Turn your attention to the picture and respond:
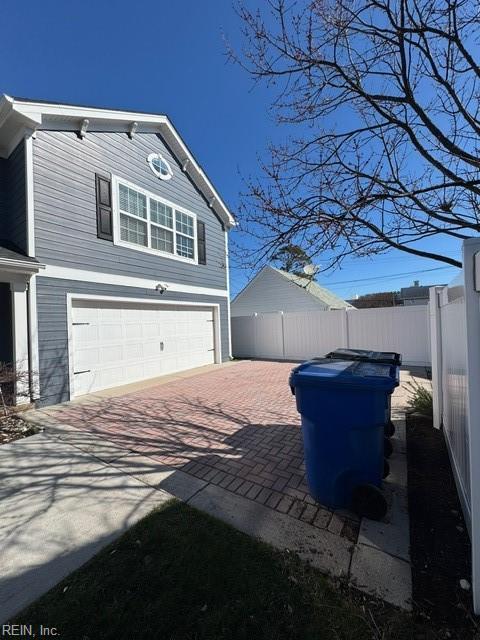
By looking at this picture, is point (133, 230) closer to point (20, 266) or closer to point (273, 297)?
point (20, 266)

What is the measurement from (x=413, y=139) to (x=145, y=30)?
16.7 ft

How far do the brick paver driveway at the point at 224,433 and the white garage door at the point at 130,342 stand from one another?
1040 mm

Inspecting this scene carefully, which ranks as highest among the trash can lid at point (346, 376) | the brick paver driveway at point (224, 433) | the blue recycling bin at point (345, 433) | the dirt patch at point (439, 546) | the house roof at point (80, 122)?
the house roof at point (80, 122)

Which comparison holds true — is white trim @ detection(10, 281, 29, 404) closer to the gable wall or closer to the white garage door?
the white garage door

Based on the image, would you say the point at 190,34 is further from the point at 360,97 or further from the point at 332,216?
the point at 332,216

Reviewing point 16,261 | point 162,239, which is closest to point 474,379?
point 16,261

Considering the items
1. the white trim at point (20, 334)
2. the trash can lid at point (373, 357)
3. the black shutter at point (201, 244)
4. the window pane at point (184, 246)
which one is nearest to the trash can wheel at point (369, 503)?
the trash can lid at point (373, 357)

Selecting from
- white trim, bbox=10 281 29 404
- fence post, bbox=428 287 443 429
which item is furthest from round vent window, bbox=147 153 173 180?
fence post, bbox=428 287 443 429

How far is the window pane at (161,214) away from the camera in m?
8.88

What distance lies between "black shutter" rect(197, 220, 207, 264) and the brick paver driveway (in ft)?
16.5

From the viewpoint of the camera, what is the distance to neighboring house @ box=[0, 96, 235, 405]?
5871 mm

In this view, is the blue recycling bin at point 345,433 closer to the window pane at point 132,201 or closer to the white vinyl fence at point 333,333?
the window pane at point 132,201

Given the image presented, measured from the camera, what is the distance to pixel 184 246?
10156mm

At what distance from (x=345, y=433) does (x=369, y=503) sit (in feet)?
1.93
